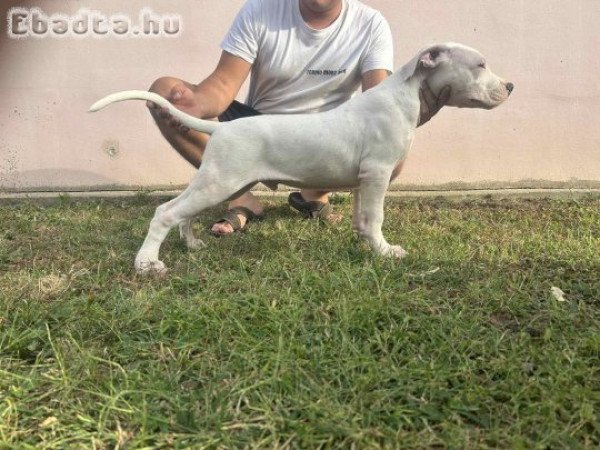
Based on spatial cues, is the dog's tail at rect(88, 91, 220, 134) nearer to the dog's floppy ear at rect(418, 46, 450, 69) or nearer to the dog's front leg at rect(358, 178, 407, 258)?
the dog's front leg at rect(358, 178, 407, 258)

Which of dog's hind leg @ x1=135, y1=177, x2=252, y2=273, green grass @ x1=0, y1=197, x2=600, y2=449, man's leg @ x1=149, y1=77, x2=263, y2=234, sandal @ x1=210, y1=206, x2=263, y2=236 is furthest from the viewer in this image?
sandal @ x1=210, y1=206, x2=263, y2=236

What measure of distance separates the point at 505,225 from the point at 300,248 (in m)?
1.48

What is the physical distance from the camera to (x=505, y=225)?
4.03 meters

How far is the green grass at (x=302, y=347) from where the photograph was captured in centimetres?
171

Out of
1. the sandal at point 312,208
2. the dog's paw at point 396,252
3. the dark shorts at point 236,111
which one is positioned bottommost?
the sandal at point 312,208

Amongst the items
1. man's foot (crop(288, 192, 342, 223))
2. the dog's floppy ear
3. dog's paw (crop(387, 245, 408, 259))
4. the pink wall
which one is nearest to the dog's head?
the dog's floppy ear

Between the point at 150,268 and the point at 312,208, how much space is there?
1.63 metres

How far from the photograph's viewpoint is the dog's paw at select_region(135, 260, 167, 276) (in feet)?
9.46

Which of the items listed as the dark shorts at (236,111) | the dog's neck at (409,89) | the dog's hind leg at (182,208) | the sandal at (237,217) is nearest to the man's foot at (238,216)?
the sandal at (237,217)

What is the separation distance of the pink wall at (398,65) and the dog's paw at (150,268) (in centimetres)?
241

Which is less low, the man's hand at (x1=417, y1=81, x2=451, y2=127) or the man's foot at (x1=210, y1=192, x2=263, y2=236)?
the man's hand at (x1=417, y1=81, x2=451, y2=127)

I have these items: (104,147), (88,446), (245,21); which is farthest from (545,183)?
(88,446)

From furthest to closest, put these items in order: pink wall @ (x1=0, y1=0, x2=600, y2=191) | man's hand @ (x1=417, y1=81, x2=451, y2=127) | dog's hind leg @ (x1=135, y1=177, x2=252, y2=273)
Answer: pink wall @ (x1=0, y1=0, x2=600, y2=191) < man's hand @ (x1=417, y1=81, x2=451, y2=127) < dog's hind leg @ (x1=135, y1=177, x2=252, y2=273)

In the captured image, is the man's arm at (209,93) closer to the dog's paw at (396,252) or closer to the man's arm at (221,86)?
the man's arm at (221,86)
